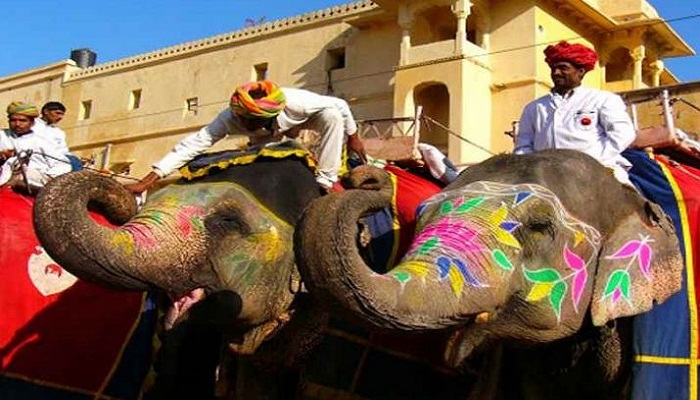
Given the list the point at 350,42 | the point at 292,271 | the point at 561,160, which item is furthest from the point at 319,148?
the point at 350,42

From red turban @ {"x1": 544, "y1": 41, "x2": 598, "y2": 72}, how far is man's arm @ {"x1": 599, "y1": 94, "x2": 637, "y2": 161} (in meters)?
0.23

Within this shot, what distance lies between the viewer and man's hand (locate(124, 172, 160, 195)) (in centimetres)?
481

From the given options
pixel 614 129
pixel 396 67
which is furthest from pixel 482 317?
pixel 396 67

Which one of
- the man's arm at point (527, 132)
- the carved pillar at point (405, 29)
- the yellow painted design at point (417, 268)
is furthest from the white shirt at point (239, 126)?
the carved pillar at point (405, 29)

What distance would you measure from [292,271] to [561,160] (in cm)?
130

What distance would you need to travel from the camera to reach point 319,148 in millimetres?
5371

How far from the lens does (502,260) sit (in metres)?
3.68

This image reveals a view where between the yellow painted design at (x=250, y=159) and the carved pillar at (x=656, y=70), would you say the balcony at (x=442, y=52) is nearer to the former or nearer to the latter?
the carved pillar at (x=656, y=70)

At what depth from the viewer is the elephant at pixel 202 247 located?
150 inches

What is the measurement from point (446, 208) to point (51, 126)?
4.35 m

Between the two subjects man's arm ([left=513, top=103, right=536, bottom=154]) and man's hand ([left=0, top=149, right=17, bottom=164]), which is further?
man's hand ([left=0, top=149, right=17, bottom=164])

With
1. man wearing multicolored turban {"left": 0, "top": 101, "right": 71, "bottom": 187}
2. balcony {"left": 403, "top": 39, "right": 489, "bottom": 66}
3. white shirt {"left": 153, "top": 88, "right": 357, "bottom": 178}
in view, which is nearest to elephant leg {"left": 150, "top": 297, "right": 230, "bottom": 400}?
white shirt {"left": 153, "top": 88, "right": 357, "bottom": 178}

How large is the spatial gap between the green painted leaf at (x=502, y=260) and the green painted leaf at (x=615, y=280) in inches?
20.3

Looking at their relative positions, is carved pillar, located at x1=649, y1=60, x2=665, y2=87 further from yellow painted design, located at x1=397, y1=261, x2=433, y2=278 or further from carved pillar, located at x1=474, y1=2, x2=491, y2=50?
yellow painted design, located at x1=397, y1=261, x2=433, y2=278
